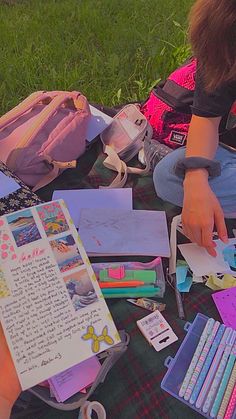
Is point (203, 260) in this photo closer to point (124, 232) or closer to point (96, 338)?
point (124, 232)

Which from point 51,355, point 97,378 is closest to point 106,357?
point 97,378

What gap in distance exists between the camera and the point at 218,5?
926 millimetres

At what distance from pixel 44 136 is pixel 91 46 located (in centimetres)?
96

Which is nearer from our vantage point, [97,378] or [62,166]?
[97,378]

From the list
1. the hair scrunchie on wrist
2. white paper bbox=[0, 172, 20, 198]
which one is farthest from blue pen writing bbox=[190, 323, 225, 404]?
white paper bbox=[0, 172, 20, 198]

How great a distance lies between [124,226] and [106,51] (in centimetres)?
119

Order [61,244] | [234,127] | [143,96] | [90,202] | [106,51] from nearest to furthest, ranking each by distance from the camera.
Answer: [61,244], [234,127], [90,202], [143,96], [106,51]

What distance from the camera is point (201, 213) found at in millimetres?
1022

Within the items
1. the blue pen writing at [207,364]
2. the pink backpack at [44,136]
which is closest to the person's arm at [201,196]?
the blue pen writing at [207,364]

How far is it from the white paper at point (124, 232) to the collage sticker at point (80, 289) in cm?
35

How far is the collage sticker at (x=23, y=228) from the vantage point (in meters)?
0.84

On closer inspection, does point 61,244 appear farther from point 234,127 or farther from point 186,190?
point 234,127

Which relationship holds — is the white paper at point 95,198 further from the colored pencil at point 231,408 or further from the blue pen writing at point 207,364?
the colored pencil at point 231,408

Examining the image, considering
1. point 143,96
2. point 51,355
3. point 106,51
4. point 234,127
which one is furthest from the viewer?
point 106,51
